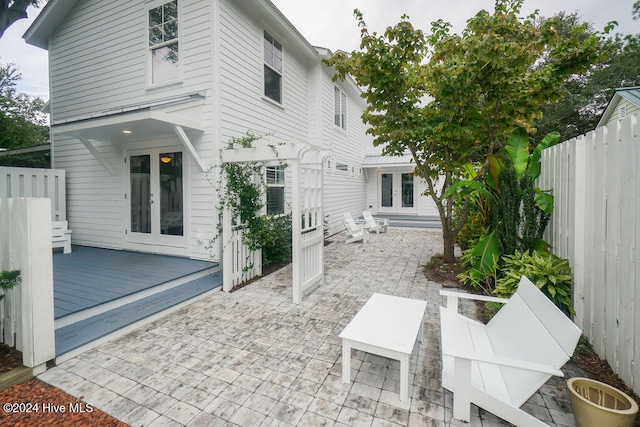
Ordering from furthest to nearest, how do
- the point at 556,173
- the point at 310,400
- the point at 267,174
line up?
the point at 267,174 < the point at 556,173 < the point at 310,400

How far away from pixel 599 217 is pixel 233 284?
17.2 feet

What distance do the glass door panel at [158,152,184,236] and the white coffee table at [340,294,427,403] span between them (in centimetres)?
490

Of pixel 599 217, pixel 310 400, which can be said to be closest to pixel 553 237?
pixel 599 217

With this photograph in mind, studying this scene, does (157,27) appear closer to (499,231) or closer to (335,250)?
(335,250)

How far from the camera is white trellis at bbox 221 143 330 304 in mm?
4668

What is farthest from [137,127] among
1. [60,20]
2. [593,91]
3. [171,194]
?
[593,91]

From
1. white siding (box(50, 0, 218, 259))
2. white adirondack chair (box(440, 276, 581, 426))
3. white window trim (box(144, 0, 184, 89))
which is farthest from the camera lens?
white window trim (box(144, 0, 184, 89))

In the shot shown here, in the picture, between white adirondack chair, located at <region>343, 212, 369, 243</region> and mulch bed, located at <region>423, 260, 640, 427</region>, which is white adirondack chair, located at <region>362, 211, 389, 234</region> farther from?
mulch bed, located at <region>423, 260, 640, 427</region>

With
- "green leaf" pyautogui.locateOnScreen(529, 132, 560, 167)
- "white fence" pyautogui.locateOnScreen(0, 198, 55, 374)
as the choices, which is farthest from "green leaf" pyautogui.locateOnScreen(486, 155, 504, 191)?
"white fence" pyautogui.locateOnScreen(0, 198, 55, 374)

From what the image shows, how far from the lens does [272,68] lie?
781 centimetres

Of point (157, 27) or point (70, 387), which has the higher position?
point (157, 27)

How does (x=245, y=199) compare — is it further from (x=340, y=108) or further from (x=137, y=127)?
(x=340, y=108)

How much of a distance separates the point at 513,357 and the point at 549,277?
1682 millimetres

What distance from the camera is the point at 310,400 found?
8.10 ft
